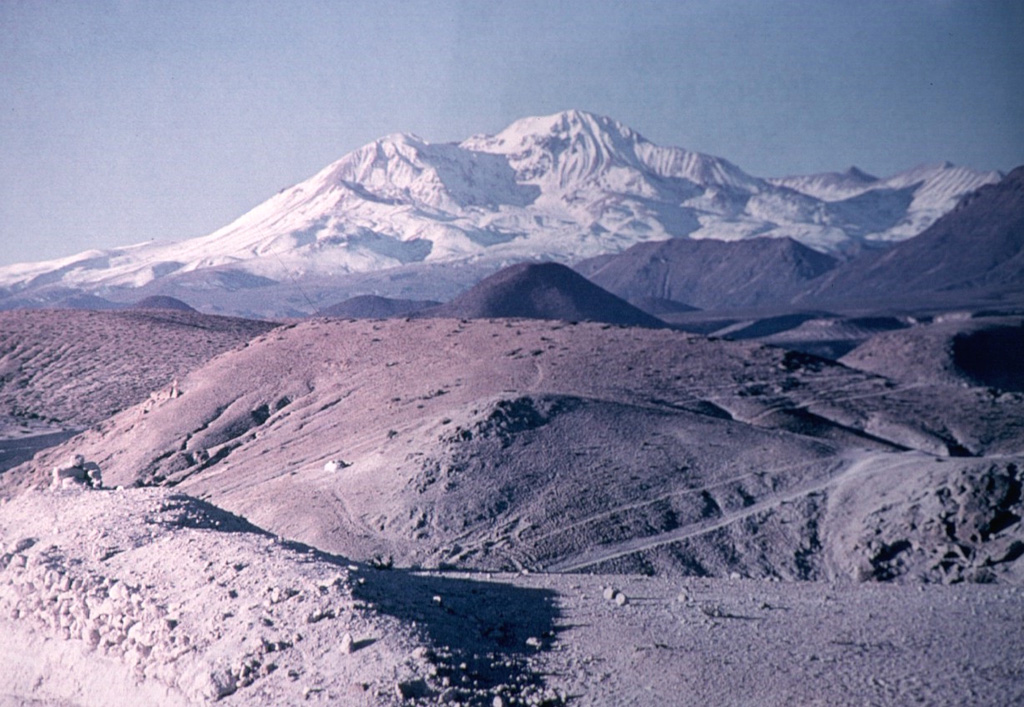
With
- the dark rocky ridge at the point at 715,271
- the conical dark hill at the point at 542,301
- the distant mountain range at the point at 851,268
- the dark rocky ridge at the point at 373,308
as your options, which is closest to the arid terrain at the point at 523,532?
the conical dark hill at the point at 542,301

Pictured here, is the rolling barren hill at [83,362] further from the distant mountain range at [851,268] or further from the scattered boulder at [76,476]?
the distant mountain range at [851,268]

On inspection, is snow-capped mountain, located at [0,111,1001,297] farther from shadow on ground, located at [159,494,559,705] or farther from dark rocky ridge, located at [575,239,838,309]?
shadow on ground, located at [159,494,559,705]

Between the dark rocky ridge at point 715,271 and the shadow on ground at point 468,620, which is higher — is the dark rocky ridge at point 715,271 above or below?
below

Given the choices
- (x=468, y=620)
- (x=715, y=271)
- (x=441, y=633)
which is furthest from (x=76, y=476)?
(x=715, y=271)

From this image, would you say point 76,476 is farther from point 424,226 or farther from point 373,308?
point 424,226

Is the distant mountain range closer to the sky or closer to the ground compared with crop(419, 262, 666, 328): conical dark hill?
closer to the ground

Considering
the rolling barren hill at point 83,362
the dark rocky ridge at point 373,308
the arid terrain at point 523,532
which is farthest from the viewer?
the dark rocky ridge at point 373,308

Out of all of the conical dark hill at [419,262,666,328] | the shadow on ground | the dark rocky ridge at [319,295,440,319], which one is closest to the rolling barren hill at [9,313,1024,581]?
the shadow on ground

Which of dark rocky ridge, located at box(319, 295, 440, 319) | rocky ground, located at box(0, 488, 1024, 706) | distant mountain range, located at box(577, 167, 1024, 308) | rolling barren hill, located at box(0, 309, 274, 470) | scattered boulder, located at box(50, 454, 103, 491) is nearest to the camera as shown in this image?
rocky ground, located at box(0, 488, 1024, 706)

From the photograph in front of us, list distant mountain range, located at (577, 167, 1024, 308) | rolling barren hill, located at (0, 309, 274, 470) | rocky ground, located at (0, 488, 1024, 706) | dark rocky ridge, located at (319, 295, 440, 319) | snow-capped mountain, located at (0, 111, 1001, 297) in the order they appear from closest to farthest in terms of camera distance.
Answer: rocky ground, located at (0, 488, 1024, 706)
rolling barren hill, located at (0, 309, 274, 470)
dark rocky ridge, located at (319, 295, 440, 319)
distant mountain range, located at (577, 167, 1024, 308)
snow-capped mountain, located at (0, 111, 1001, 297)
